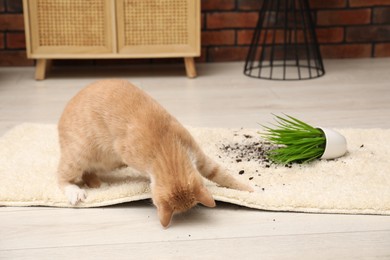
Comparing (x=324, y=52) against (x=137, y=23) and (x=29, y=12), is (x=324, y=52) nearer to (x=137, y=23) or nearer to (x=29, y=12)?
(x=137, y=23)

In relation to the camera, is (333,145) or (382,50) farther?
(382,50)

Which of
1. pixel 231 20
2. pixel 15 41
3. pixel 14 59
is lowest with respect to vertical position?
pixel 14 59

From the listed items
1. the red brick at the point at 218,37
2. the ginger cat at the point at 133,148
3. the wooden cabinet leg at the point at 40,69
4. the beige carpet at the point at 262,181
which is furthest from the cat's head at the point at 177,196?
the red brick at the point at 218,37

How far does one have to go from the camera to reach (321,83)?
2.90 meters

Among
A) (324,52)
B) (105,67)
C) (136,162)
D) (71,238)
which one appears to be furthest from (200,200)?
(324,52)

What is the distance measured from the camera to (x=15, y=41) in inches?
129

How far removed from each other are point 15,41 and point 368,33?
2103mm

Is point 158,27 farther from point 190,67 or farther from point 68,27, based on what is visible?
point 68,27

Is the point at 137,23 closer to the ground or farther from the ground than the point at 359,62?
Answer: farther from the ground

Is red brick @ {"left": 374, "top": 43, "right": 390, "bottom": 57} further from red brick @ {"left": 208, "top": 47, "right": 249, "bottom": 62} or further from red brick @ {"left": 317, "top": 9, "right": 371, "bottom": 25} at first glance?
red brick @ {"left": 208, "top": 47, "right": 249, "bottom": 62}

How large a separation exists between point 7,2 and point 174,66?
1013 mm

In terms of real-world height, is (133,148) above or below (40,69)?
above

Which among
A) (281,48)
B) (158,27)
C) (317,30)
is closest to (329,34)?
(317,30)

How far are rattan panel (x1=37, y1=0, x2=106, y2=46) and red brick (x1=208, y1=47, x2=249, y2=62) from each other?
2.51 ft
